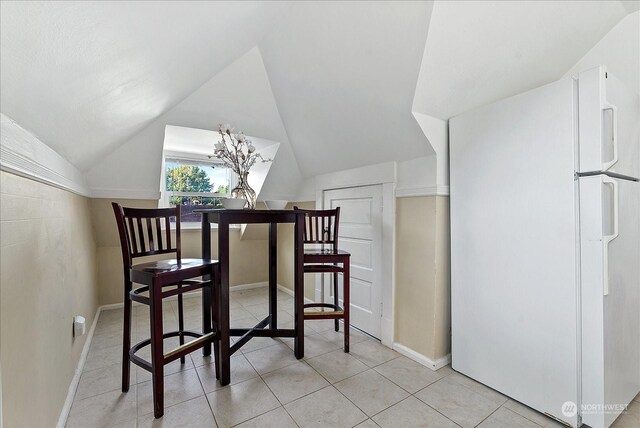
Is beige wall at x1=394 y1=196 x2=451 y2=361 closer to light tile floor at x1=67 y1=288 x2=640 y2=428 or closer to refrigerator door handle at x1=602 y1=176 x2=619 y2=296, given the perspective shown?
light tile floor at x1=67 y1=288 x2=640 y2=428

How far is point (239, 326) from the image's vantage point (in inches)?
103

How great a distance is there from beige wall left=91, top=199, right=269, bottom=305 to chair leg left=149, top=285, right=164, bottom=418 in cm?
191

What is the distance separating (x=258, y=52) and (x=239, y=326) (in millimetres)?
2366

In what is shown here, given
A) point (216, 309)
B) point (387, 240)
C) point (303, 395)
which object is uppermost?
point (387, 240)

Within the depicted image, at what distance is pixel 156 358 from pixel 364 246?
1.72m

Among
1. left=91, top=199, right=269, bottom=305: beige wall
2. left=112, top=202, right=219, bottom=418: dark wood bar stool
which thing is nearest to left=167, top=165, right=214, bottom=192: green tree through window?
left=91, top=199, right=269, bottom=305: beige wall

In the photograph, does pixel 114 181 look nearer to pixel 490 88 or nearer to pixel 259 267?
pixel 259 267

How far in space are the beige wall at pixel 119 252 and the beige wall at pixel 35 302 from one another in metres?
1.14

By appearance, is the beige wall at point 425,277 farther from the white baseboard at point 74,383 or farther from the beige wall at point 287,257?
the white baseboard at point 74,383

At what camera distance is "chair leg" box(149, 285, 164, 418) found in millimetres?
1437

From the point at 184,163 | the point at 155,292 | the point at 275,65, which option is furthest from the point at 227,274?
the point at 184,163

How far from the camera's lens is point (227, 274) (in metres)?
1.78

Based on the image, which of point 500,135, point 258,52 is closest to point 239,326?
point 258,52

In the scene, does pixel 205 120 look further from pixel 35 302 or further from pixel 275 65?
pixel 35 302
